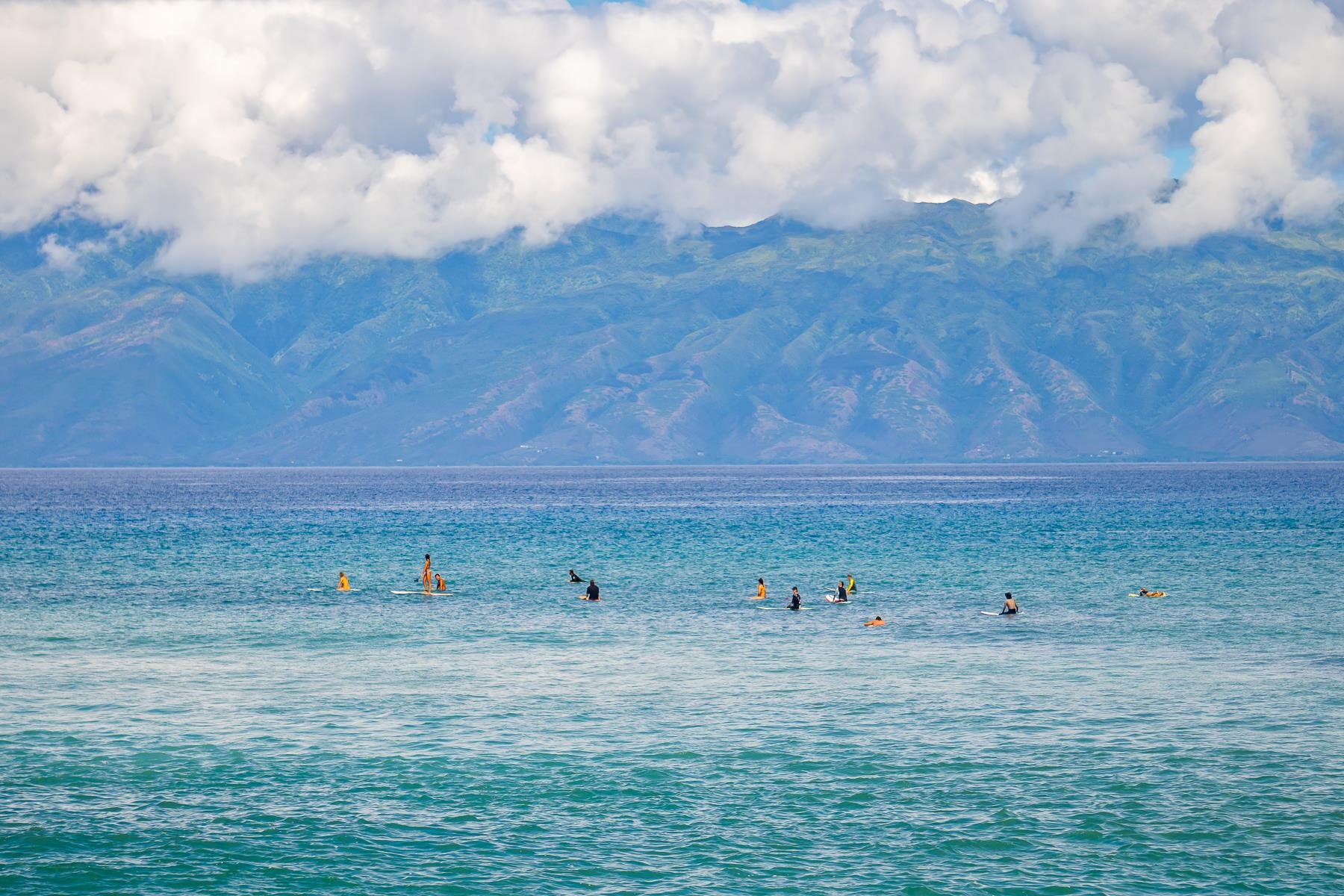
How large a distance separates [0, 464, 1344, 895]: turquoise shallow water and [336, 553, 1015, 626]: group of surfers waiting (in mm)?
1247

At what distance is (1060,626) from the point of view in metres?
74.8

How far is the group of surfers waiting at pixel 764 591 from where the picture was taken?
79000 mm

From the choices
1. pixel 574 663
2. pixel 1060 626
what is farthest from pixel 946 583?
pixel 574 663

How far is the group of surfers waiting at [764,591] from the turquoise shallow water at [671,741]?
4.09ft

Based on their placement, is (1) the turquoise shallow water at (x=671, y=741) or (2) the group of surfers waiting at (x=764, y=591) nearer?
(1) the turquoise shallow water at (x=671, y=741)

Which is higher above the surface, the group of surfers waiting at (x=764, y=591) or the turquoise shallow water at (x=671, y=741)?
the group of surfers waiting at (x=764, y=591)

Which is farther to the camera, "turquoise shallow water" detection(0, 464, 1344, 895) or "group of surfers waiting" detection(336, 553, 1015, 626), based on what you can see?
"group of surfers waiting" detection(336, 553, 1015, 626)

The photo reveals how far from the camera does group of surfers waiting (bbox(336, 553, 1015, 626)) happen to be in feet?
259

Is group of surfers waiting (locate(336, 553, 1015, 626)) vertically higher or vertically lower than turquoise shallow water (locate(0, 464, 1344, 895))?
higher

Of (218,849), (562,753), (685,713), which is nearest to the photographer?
(218,849)

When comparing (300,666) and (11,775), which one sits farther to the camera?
(300,666)

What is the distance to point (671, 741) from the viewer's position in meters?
46.9

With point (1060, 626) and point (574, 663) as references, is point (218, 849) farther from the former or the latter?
point (1060, 626)

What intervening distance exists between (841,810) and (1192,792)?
10.1 m
